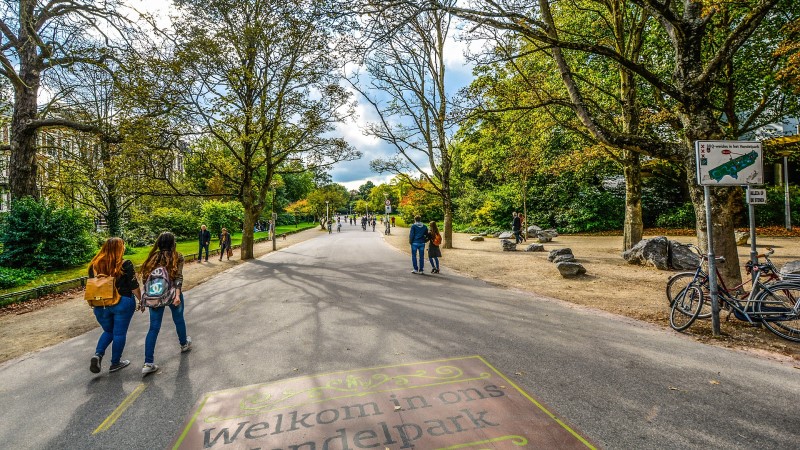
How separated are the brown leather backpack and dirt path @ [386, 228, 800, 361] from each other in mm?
7734

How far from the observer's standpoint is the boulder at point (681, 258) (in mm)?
10016

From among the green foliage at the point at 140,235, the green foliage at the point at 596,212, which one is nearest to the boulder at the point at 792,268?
the green foliage at the point at 596,212

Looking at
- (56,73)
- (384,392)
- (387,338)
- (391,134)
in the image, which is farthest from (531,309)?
(56,73)

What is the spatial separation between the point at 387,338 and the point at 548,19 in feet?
33.4

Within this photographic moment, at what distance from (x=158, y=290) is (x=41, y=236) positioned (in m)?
12.0

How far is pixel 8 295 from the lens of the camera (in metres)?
8.23

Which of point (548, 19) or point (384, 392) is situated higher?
point (548, 19)

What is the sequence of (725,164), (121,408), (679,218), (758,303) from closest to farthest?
(121,408) < (758,303) < (725,164) < (679,218)

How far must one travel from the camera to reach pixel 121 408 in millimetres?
3436

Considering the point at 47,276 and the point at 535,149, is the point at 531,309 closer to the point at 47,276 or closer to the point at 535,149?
the point at 535,149

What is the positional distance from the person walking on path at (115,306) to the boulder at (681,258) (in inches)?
507

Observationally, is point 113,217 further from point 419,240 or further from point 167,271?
point 167,271

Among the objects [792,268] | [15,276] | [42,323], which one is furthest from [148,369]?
[792,268]

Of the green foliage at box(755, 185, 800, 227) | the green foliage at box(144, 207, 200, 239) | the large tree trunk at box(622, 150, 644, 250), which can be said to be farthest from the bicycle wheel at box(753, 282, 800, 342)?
the green foliage at box(144, 207, 200, 239)
